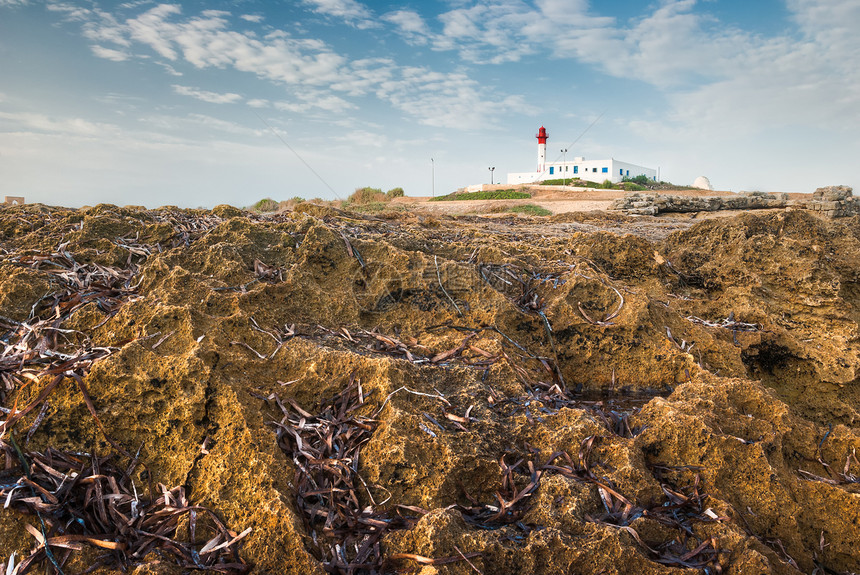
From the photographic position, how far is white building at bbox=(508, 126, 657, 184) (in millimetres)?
52656

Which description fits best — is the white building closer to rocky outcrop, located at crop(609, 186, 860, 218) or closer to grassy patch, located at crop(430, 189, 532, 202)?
grassy patch, located at crop(430, 189, 532, 202)

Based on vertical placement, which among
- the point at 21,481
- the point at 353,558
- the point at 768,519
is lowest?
the point at 768,519

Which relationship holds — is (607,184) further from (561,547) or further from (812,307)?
(561,547)

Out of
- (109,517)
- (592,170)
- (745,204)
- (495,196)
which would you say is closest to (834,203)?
(745,204)

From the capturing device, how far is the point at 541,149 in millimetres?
56750

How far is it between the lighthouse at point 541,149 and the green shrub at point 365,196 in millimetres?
33448

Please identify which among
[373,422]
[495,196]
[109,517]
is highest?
[495,196]

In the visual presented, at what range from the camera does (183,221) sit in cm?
395

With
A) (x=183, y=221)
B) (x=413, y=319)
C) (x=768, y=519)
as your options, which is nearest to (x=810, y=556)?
(x=768, y=519)

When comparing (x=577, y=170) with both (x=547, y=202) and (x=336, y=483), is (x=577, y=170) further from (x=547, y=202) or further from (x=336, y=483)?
(x=336, y=483)

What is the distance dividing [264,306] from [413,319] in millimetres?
831

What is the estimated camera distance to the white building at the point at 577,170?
52656 millimetres

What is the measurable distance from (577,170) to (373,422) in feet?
183

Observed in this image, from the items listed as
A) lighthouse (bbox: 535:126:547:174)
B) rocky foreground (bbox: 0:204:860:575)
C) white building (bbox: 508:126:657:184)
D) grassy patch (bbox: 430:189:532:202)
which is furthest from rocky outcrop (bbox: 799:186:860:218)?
lighthouse (bbox: 535:126:547:174)
